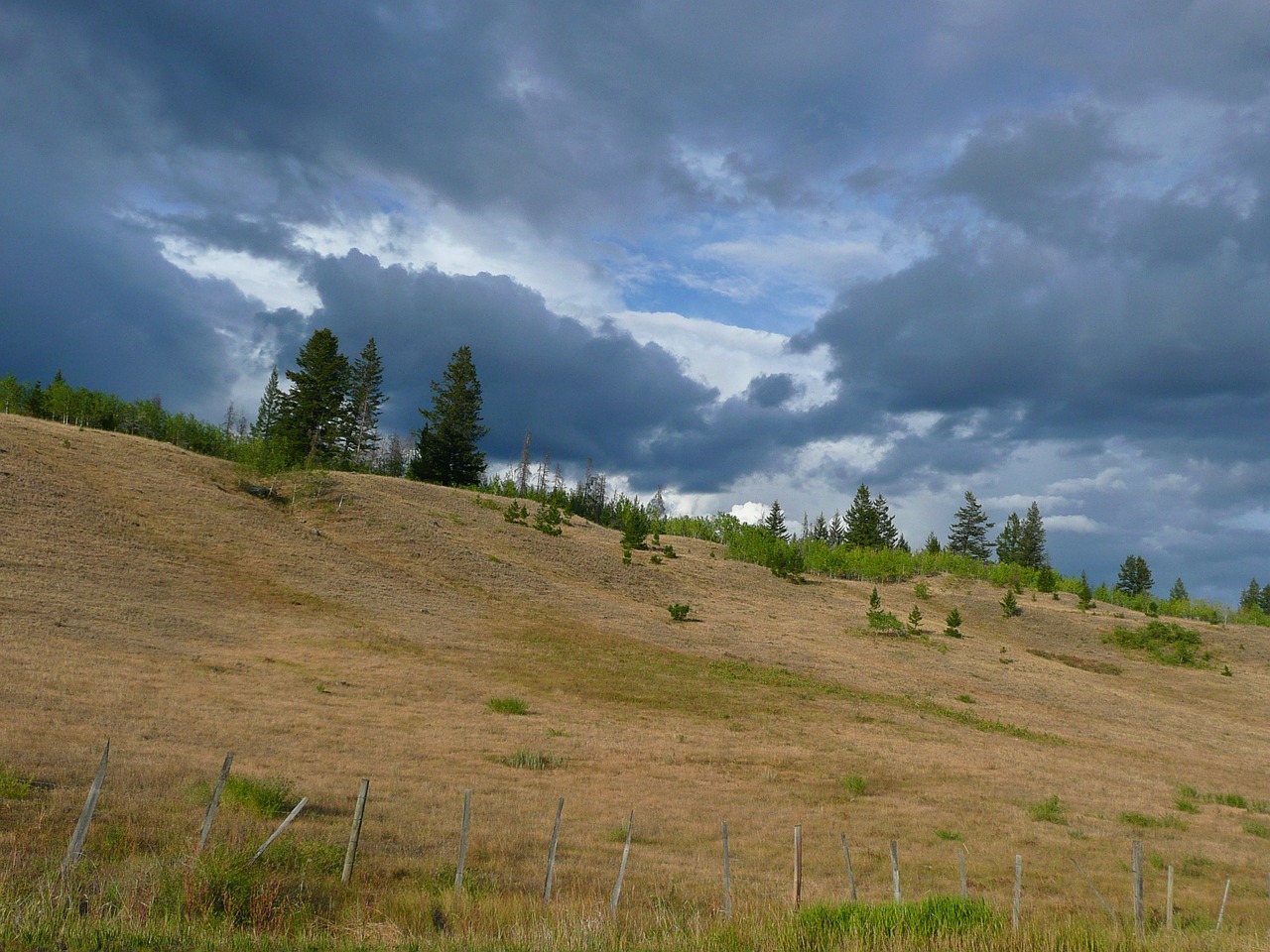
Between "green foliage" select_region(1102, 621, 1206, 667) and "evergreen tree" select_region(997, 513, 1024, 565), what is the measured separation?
69.7 meters

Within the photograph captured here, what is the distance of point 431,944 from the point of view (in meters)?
9.55

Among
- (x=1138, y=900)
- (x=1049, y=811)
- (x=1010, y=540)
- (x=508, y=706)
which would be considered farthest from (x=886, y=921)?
(x=1010, y=540)

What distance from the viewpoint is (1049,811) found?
23.4 m

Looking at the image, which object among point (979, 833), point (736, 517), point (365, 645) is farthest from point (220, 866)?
point (736, 517)

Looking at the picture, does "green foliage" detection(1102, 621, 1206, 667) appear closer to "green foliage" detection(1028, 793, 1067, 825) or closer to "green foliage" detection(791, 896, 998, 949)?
"green foliage" detection(1028, 793, 1067, 825)

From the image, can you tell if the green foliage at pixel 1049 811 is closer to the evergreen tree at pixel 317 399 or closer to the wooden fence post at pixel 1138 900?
the wooden fence post at pixel 1138 900

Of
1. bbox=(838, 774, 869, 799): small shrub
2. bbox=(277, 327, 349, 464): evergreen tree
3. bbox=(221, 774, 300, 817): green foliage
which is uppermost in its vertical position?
bbox=(277, 327, 349, 464): evergreen tree

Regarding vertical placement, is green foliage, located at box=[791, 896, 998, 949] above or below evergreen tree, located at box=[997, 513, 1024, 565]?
below

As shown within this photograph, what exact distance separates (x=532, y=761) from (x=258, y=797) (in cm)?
994

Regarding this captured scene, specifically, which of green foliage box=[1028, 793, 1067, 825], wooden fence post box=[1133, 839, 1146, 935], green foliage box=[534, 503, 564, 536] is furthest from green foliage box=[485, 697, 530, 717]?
green foliage box=[534, 503, 564, 536]

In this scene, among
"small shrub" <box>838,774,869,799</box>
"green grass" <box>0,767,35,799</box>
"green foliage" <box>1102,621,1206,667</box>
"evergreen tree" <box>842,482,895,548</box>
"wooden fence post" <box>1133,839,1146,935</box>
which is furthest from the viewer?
"evergreen tree" <box>842,482,895,548</box>

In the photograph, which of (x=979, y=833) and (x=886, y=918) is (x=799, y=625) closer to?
(x=979, y=833)

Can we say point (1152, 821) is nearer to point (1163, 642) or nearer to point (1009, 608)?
point (1163, 642)

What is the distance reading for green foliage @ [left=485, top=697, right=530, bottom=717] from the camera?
32.1m
